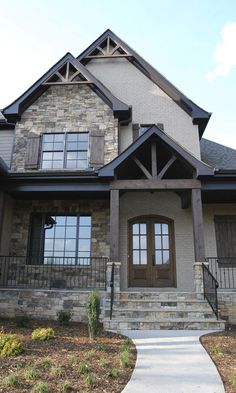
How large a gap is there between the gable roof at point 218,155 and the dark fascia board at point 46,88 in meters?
3.55

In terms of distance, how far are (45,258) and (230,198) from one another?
21.4 feet

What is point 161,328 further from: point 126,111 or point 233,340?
point 126,111

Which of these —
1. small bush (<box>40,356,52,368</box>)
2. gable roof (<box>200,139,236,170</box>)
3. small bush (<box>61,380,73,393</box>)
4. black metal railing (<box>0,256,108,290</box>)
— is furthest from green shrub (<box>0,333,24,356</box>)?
gable roof (<box>200,139,236,170</box>)

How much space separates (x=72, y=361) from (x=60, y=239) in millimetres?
6598

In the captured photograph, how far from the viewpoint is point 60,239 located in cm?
1127

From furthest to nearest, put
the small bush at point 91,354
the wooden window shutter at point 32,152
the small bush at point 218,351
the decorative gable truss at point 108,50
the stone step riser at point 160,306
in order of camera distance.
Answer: the decorative gable truss at point 108,50
the wooden window shutter at point 32,152
the stone step riser at point 160,306
the small bush at point 218,351
the small bush at point 91,354

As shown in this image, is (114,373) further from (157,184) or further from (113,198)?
(157,184)

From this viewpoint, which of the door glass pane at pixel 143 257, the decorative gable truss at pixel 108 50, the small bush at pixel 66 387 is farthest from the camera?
the decorative gable truss at pixel 108 50

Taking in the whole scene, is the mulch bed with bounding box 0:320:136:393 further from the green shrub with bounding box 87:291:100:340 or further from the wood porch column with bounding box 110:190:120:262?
the wood porch column with bounding box 110:190:120:262

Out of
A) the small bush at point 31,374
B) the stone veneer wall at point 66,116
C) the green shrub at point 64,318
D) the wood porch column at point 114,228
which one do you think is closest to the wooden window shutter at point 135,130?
the stone veneer wall at point 66,116

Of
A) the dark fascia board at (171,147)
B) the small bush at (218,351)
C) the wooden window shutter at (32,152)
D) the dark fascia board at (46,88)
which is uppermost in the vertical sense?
the dark fascia board at (46,88)

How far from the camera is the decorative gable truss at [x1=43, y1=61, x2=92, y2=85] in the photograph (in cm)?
1243

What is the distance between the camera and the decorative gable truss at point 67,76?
40.8 ft

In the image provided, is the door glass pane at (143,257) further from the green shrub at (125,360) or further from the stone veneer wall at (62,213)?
the green shrub at (125,360)
